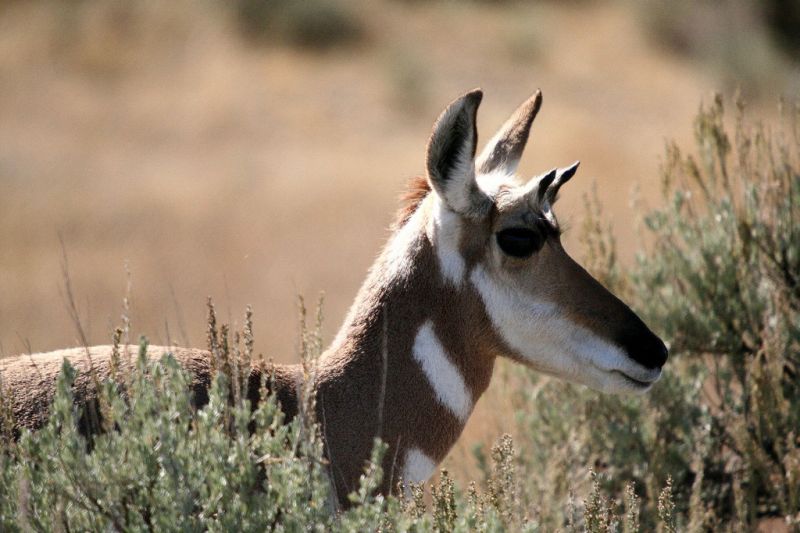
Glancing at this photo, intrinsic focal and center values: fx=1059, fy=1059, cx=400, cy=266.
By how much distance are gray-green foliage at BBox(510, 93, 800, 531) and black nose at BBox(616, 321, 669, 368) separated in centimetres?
99

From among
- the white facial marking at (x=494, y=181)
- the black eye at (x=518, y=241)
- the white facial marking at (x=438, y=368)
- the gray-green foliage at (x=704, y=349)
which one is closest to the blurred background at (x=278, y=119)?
the gray-green foliage at (x=704, y=349)

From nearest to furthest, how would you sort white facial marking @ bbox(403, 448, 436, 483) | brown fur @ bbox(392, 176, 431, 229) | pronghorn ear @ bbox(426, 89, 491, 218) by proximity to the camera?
pronghorn ear @ bbox(426, 89, 491, 218) < white facial marking @ bbox(403, 448, 436, 483) < brown fur @ bbox(392, 176, 431, 229)

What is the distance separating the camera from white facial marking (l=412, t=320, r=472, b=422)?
4211 mm

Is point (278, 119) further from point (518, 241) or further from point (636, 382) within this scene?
point (636, 382)

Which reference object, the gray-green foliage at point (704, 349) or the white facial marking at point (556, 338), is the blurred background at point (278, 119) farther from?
the white facial marking at point (556, 338)

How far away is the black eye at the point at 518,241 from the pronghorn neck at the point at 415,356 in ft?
0.60

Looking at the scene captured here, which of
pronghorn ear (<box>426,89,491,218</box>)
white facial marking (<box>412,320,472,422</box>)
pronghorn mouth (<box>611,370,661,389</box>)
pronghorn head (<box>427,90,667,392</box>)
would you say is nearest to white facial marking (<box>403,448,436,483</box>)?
white facial marking (<box>412,320,472,422</box>)

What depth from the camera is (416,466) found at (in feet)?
13.6

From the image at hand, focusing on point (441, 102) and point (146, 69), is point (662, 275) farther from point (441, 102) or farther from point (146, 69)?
point (146, 69)

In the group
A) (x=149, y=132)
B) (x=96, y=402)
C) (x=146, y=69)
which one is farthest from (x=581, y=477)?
(x=146, y=69)

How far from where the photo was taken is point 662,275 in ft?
19.3

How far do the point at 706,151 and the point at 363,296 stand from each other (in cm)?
246

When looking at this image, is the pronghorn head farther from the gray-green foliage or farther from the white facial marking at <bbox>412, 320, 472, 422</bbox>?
the gray-green foliage

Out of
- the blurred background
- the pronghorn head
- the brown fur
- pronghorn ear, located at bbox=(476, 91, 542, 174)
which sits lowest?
the blurred background
